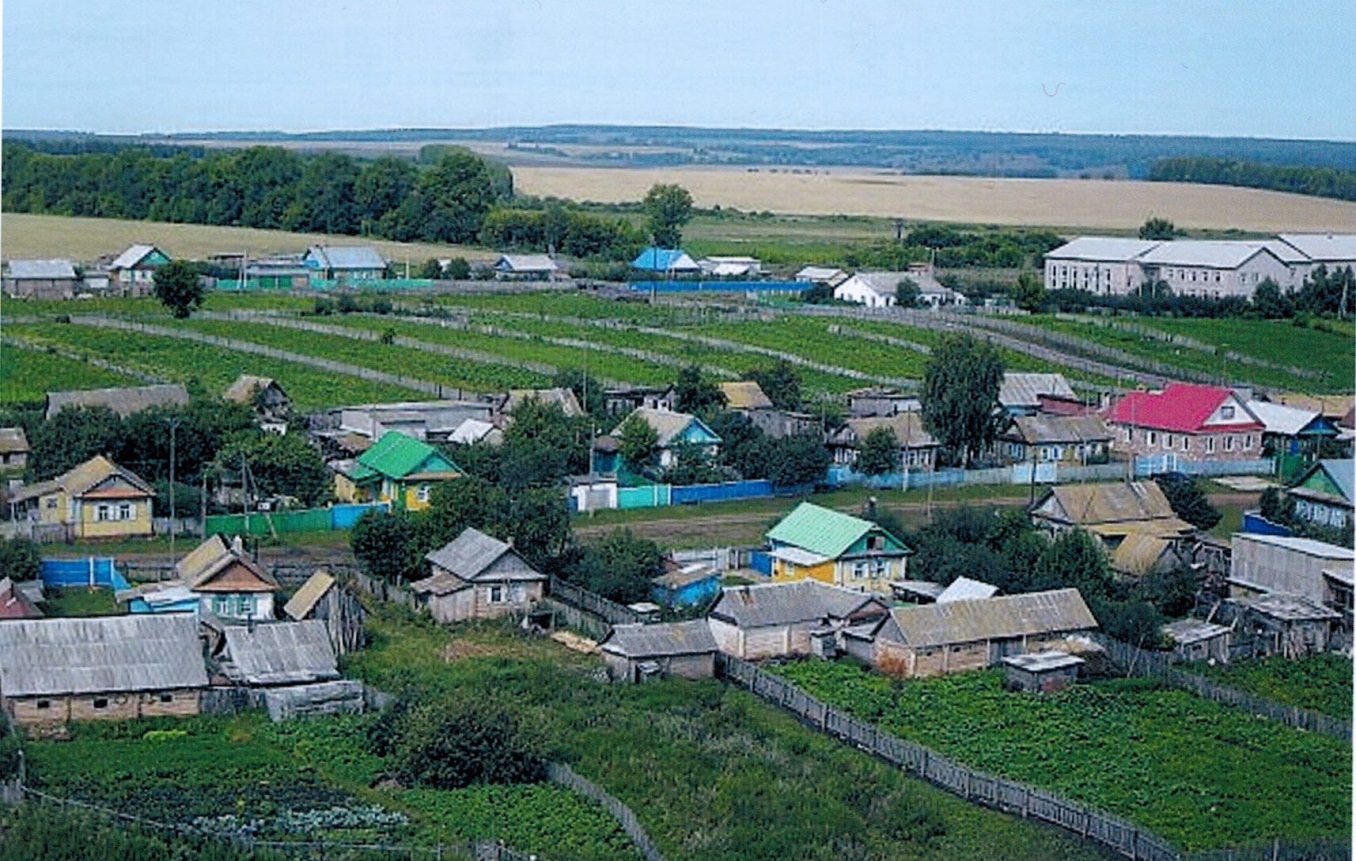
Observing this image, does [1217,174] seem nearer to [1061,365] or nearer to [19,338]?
[1061,365]

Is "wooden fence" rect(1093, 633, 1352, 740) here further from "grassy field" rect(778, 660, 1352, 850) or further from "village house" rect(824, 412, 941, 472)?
"village house" rect(824, 412, 941, 472)

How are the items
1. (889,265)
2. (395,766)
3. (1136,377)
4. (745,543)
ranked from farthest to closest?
(889,265) < (1136,377) < (745,543) < (395,766)

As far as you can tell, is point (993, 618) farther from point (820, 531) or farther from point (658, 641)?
point (820, 531)

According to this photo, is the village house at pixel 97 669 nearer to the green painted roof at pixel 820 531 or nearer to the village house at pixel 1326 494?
the green painted roof at pixel 820 531

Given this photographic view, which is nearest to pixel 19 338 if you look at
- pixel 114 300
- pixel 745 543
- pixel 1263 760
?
pixel 114 300

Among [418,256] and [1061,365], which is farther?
[418,256]

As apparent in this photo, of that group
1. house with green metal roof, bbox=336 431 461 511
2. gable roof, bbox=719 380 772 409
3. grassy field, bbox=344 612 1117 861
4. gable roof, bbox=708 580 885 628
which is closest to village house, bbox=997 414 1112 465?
gable roof, bbox=719 380 772 409
